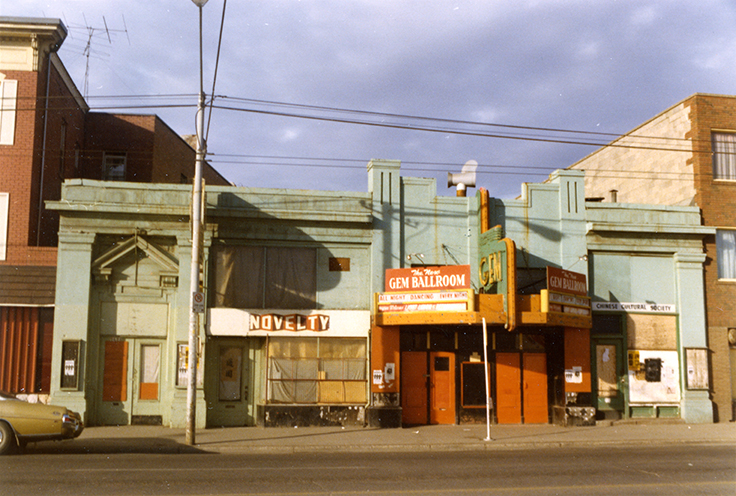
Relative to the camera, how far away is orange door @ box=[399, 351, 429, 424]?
2102cm

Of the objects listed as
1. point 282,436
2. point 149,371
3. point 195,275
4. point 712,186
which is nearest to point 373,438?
point 282,436

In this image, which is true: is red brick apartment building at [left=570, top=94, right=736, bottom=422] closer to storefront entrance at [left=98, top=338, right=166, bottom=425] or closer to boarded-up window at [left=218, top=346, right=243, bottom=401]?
boarded-up window at [left=218, top=346, right=243, bottom=401]

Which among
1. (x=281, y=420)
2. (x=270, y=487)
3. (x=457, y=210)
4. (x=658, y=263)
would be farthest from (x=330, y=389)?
(x=658, y=263)

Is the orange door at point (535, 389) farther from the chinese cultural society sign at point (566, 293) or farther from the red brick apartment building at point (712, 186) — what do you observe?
the red brick apartment building at point (712, 186)

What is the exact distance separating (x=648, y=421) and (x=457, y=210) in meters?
9.38

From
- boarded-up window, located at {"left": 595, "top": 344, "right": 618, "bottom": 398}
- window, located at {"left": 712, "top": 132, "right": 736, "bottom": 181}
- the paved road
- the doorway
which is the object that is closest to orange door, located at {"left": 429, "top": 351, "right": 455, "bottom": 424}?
the doorway

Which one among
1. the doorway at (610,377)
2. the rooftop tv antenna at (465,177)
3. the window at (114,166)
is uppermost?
the window at (114,166)

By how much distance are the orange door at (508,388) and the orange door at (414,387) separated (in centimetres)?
243

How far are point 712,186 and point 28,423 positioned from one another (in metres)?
22.6

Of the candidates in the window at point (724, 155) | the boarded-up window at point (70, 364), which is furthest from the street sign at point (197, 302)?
the window at point (724, 155)

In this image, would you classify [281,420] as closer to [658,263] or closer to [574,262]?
[574,262]

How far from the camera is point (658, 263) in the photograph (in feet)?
74.7

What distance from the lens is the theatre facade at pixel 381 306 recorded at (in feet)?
65.2

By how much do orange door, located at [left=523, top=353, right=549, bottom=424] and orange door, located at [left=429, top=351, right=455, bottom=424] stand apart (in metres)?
2.49
